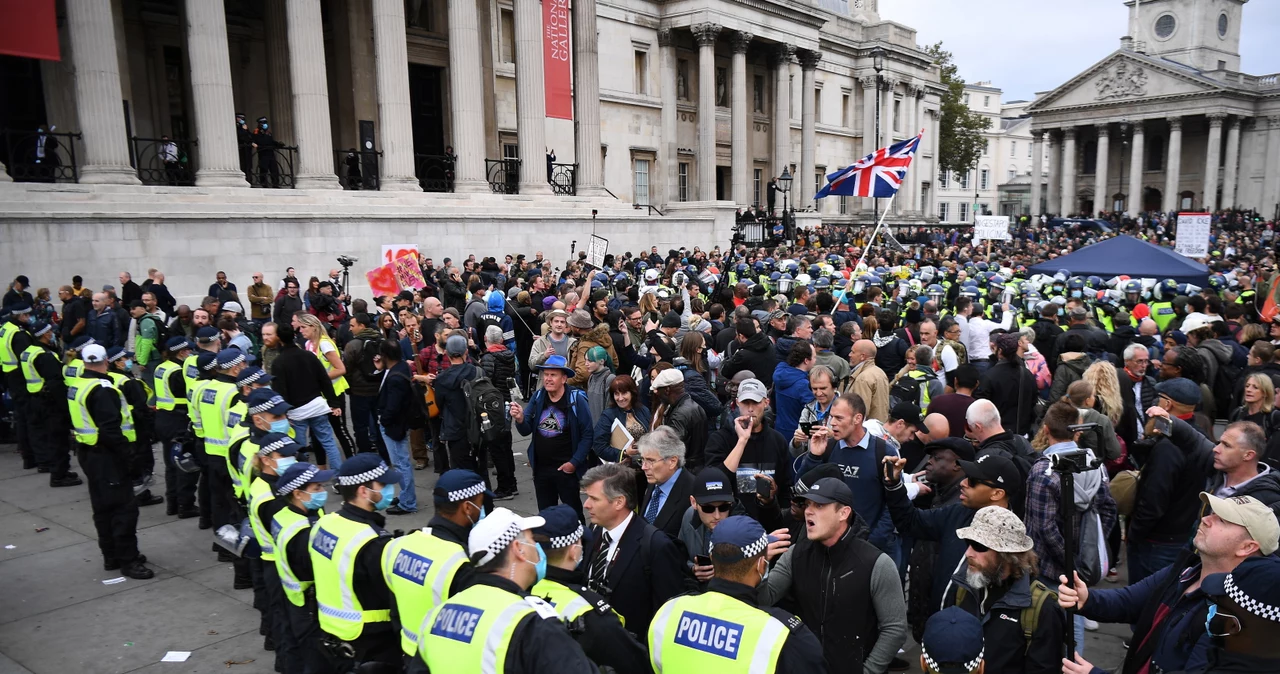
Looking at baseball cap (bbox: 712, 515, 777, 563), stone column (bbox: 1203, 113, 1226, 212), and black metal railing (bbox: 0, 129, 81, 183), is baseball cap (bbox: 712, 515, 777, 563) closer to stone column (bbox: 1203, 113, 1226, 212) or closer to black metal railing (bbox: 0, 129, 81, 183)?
black metal railing (bbox: 0, 129, 81, 183)

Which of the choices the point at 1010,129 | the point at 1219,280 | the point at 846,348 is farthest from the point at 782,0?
the point at 1010,129

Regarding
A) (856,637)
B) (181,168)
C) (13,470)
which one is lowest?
(13,470)

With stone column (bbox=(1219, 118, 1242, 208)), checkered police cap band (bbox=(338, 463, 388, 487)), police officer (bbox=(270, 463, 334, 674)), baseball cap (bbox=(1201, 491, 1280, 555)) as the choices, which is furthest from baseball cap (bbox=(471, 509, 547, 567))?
stone column (bbox=(1219, 118, 1242, 208))

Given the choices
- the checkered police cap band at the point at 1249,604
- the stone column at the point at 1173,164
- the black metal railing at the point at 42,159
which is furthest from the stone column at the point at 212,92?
the stone column at the point at 1173,164

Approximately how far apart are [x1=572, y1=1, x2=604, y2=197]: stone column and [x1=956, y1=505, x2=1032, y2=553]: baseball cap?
75.7 feet

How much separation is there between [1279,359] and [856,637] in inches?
253

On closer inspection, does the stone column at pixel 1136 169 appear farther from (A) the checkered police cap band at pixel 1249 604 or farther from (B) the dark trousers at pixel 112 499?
(B) the dark trousers at pixel 112 499

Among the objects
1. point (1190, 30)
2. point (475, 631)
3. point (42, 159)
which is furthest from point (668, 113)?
point (1190, 30)

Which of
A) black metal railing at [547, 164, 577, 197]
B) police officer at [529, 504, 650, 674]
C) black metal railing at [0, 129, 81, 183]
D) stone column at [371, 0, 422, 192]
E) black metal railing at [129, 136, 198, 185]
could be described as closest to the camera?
police officer at [529, 504, 650, 674]

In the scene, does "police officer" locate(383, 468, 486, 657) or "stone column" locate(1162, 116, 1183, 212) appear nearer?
"police officer" locate(383, 468, 486, 657)

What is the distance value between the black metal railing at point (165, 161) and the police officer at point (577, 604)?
18.7 m

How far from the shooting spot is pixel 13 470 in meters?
10.7

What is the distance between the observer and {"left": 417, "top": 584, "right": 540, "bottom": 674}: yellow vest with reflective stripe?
2896mm

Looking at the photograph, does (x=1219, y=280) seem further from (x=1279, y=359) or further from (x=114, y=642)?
(x=114, y=642)
